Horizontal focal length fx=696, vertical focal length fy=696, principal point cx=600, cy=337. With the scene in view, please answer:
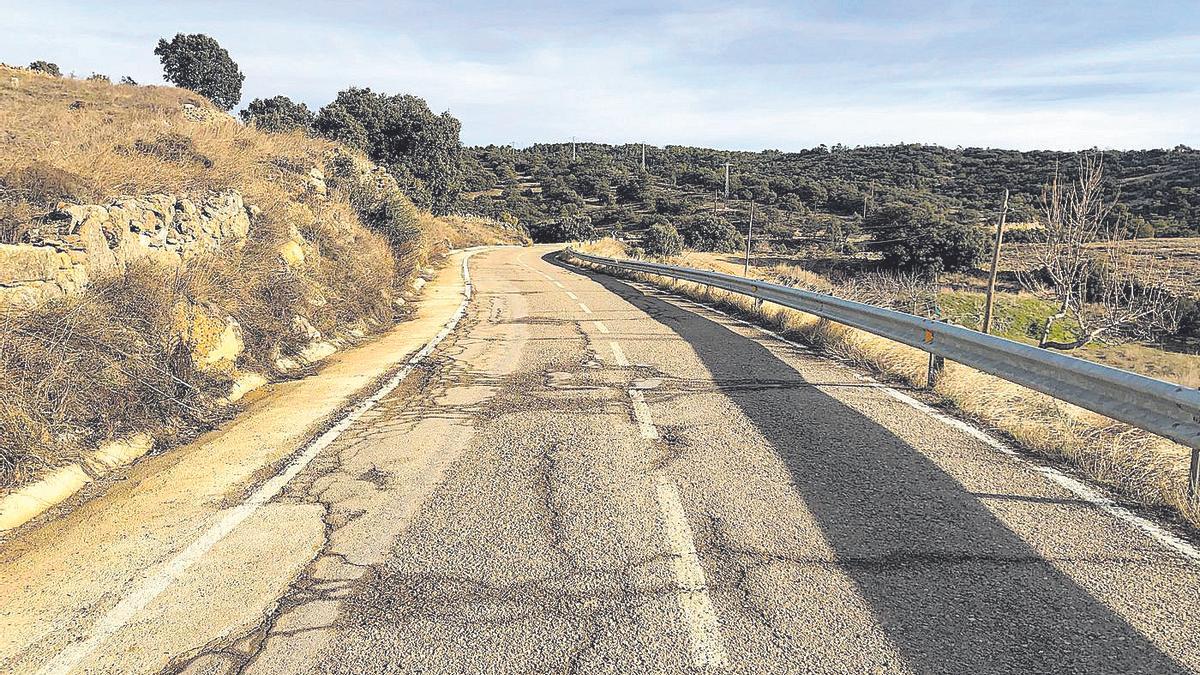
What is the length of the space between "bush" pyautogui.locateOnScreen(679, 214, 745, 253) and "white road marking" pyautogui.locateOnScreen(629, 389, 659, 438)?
160 ft

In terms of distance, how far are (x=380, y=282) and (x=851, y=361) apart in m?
10.5

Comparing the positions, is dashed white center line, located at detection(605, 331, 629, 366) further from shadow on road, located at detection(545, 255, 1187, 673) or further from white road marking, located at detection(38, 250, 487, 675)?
white road marking, located at detection(38, 250, 487, 675)

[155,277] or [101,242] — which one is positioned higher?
[101,242]

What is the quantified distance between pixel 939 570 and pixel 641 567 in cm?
156

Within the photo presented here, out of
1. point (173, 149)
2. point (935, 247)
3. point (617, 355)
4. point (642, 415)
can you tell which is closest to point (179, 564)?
point (642, 415)

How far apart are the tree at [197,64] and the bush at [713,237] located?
3456cm

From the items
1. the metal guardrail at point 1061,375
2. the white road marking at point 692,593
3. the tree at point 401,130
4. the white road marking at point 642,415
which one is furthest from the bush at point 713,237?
the white road marking at point 692,593

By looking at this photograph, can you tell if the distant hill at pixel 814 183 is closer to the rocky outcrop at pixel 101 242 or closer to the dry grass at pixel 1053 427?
the dry grass at pixel 1053 427

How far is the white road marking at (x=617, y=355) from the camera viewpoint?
9.49 meters

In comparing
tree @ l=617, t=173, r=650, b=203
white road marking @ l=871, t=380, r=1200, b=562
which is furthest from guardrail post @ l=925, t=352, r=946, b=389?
tree @ l=617, t=173, r=650, b=203

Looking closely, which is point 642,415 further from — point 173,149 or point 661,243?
point 661,243

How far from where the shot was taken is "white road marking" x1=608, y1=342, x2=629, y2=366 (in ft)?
31.1

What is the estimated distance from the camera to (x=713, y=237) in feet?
188

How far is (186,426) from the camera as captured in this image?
6.73m
